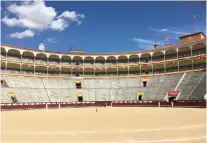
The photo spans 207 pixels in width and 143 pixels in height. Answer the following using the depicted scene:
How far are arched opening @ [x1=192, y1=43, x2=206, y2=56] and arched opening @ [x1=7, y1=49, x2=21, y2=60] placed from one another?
3282 cm

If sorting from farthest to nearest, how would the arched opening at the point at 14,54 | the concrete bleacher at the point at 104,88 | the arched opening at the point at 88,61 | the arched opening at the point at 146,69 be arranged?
the arched opening at the point at 88,61 < the arched opening at the point at 146,69 < the arched opening at the point at 14,54 < the concrete bleacher at the point at 104,88

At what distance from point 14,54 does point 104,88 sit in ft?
60.1

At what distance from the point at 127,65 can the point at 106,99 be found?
37.4 ft

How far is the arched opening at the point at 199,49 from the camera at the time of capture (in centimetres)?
4512

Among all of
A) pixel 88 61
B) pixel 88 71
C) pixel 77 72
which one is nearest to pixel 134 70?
pixel 88 71

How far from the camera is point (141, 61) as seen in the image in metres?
53.8

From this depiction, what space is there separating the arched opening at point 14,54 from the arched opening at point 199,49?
32.8 meters

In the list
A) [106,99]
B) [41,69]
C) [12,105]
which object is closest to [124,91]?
[106,99]

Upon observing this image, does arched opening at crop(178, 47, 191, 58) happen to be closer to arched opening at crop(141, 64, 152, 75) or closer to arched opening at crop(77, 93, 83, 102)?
arched opening at crop(141, 64, 152, 75)

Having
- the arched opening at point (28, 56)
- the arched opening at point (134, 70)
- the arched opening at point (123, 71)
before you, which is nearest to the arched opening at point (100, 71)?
the arched opening at point (123, 71)

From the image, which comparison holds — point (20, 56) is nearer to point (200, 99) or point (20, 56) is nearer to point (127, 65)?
point (127, 65)

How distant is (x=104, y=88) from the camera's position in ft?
161

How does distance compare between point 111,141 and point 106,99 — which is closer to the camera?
point 111,141

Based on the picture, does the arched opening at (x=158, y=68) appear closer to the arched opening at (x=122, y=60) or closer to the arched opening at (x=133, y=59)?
Answer: the arched opening at (x=133, y=59)
